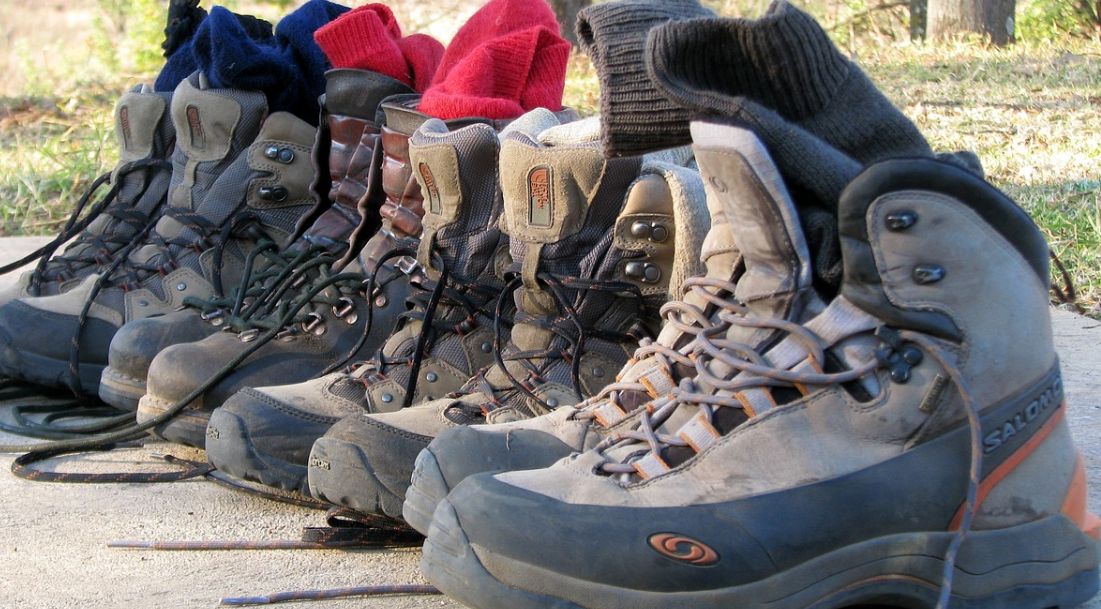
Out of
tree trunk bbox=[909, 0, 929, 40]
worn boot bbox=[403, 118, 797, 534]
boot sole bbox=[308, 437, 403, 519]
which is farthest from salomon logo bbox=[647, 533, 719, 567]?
tree trunk bbox=[909, 0, 929, 40]

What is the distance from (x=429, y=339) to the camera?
2105 millimetres

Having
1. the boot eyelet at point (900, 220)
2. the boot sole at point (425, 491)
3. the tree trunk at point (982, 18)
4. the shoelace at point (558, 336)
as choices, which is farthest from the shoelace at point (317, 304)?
the tree trunk at point (982, 18)

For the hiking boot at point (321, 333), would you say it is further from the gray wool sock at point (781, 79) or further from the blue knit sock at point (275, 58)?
the gray wool sock at point (781, 79)

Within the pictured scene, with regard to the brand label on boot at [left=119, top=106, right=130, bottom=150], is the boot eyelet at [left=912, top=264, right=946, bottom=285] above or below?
above

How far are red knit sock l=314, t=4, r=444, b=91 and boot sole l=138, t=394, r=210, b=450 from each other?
87 cm

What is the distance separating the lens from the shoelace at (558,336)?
1860 millimetres

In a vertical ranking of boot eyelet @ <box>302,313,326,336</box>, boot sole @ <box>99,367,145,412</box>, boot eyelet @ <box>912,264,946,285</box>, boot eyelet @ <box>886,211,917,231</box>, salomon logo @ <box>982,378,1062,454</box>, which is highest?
boot eyelet @ <box>886,211,917,231</box>

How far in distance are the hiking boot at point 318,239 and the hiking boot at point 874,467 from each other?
1.41m

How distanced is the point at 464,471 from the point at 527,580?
0.26 m

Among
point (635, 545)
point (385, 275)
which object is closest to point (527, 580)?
point (635, 545)

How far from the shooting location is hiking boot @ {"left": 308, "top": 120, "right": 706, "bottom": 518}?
1.82 metres

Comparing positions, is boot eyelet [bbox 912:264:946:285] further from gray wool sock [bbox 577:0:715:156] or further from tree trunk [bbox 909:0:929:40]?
tree trunk [bbox 909:0:929:40]

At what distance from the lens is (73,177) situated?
595 cm

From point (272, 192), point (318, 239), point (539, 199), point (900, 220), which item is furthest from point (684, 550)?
point (272, 192)
